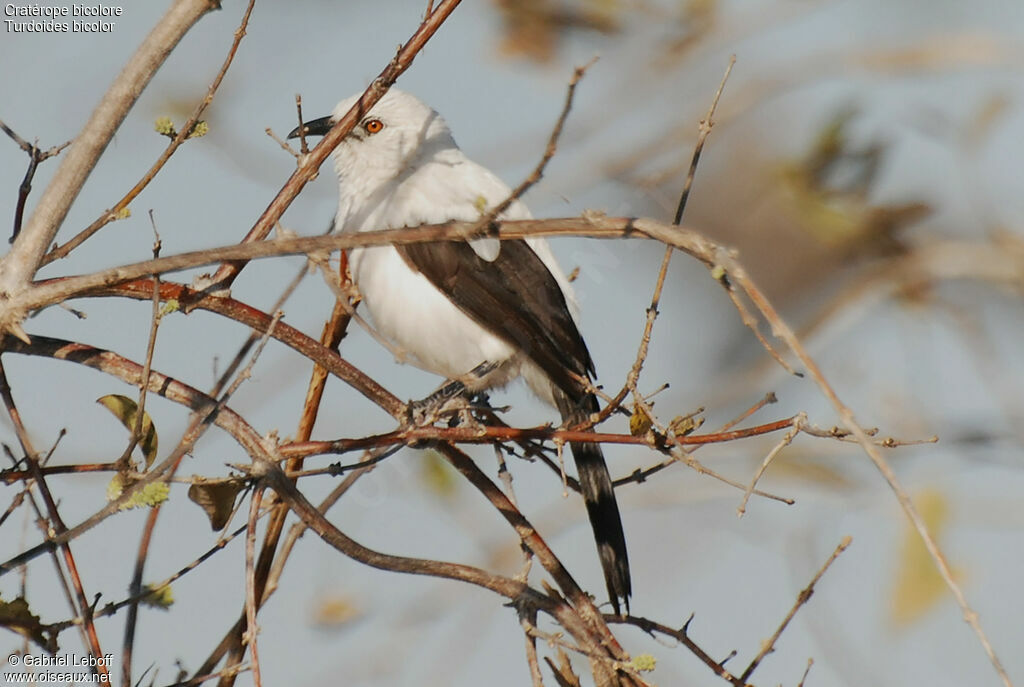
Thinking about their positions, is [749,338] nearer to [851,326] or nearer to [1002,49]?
[851,326]

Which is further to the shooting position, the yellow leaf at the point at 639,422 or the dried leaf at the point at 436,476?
the dried leaf at the point at 436,476

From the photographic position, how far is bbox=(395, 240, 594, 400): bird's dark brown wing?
14.2 feet

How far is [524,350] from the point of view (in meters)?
4.41

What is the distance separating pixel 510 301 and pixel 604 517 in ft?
2.88

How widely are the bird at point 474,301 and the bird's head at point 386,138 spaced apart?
6 centimetres


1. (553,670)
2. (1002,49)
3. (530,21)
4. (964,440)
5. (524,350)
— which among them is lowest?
(553,670)

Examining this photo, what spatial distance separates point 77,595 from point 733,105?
405 centimetres

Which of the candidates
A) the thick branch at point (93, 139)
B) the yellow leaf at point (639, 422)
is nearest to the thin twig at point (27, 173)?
the thick branch at point (93, 139)

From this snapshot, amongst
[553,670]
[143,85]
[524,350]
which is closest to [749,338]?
[524,350]

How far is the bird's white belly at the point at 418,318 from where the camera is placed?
4.32 meters

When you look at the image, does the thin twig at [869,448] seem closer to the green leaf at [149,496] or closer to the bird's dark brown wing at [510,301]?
the green leaf at [149,496]

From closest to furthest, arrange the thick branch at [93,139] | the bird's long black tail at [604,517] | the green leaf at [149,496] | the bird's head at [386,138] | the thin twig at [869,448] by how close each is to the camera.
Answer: the thin twig at [869,448]
the green leaf at [149,496]
the thick branch at [93,139]
the bird's long black tail at [604,517]
the bird's head at [386,138]

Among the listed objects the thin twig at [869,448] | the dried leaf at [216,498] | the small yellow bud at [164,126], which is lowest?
the thin twig at [869,448]

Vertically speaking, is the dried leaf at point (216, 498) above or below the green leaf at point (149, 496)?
above
